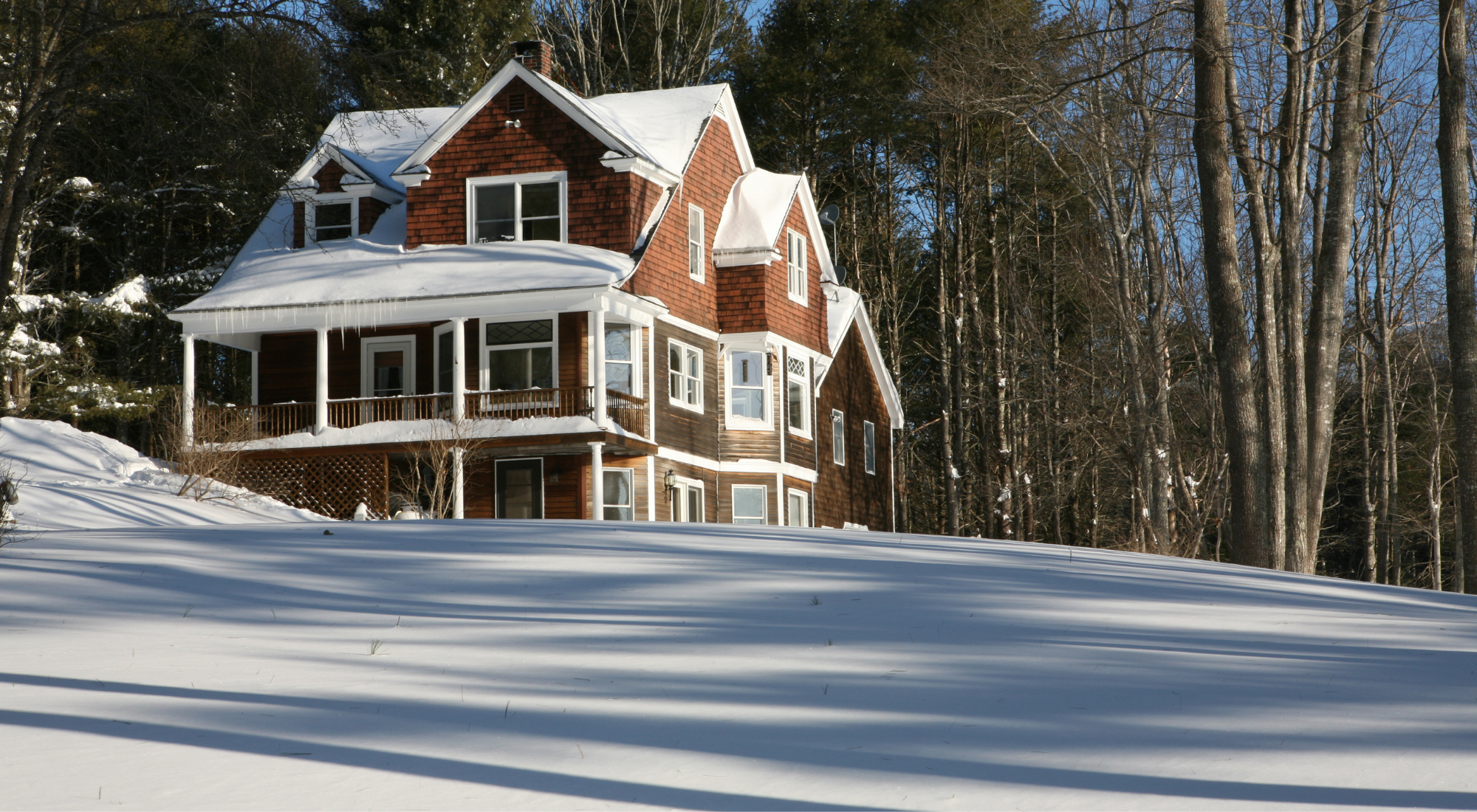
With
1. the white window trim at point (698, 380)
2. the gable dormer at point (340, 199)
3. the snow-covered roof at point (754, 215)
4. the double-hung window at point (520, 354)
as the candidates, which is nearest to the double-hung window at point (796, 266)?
the snow-covered roof at point (754, 215)

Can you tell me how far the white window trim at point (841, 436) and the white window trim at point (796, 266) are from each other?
3356mm

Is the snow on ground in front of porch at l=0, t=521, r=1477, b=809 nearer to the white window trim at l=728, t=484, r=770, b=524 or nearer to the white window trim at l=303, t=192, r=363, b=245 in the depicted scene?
the white window trim at l=728, t=484, r=770, b=524

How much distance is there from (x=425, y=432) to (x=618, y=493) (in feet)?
11.6

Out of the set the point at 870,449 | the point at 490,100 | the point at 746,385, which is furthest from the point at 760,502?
the point at 490,100

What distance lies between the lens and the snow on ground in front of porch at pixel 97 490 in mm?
16172

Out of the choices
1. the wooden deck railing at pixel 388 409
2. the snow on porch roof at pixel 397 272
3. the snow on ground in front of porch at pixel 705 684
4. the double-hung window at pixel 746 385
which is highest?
the snow on porch roof at pixel 397 272

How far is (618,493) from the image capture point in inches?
920

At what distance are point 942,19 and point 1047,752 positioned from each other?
1263 inches

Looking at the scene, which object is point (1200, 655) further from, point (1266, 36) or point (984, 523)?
point (984, 523)

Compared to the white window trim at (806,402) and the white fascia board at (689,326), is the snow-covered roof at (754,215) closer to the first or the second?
the white fascia board at (689,326)

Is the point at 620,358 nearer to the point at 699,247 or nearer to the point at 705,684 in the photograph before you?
the point at 699,247

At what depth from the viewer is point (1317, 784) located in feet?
14.9

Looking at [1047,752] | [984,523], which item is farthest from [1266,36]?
[984,523]

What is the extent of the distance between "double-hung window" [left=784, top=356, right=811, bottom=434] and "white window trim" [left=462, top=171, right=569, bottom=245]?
5.57 m
